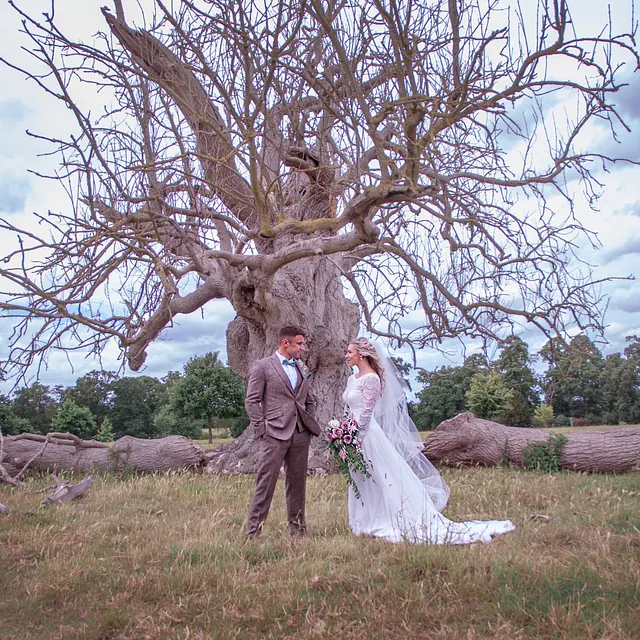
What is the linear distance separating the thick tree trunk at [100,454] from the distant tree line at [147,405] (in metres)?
10.5

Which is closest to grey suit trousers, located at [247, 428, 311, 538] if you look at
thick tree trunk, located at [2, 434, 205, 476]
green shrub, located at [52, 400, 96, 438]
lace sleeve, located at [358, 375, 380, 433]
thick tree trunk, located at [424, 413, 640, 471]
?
lace sleeve, located at [358, 375, 380, 433]

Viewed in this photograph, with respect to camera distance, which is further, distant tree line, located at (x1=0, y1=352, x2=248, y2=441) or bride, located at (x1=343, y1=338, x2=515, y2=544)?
distant tree line, located at (x1=0, y1=352, x2=248, y2=441)

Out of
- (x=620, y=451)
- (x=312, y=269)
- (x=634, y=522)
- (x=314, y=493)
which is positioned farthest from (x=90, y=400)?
(x=634, y=522)

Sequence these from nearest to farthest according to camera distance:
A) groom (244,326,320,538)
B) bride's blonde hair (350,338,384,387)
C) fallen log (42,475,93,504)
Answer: groom (244,326,320,538) < bride's blonde hair (350,338,384,387) < fallen log (42,475,93,504)

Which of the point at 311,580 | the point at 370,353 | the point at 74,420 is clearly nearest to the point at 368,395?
the point at 370,353

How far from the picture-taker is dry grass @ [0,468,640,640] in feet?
12.8

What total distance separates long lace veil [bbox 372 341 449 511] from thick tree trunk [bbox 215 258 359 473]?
426cm

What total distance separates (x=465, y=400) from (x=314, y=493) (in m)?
21.6

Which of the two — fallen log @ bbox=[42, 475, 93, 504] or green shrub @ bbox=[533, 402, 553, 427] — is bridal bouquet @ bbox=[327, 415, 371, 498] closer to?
fallen log @ bbox=[42, 475, 93, 504]

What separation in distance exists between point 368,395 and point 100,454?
308 inches

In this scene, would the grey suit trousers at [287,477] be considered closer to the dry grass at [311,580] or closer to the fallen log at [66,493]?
the dry grass at [311,580]

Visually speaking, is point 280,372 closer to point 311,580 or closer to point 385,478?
point 385,478

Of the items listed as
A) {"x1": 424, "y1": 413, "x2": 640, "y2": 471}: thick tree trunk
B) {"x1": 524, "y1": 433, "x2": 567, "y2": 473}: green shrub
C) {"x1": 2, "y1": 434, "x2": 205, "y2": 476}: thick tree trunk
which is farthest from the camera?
{"x1": 2, "y1": 434, "x2": 205, "y2": 476}: thick tree trunk

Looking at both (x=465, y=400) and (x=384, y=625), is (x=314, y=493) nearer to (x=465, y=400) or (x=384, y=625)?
(x=384, y=625)
